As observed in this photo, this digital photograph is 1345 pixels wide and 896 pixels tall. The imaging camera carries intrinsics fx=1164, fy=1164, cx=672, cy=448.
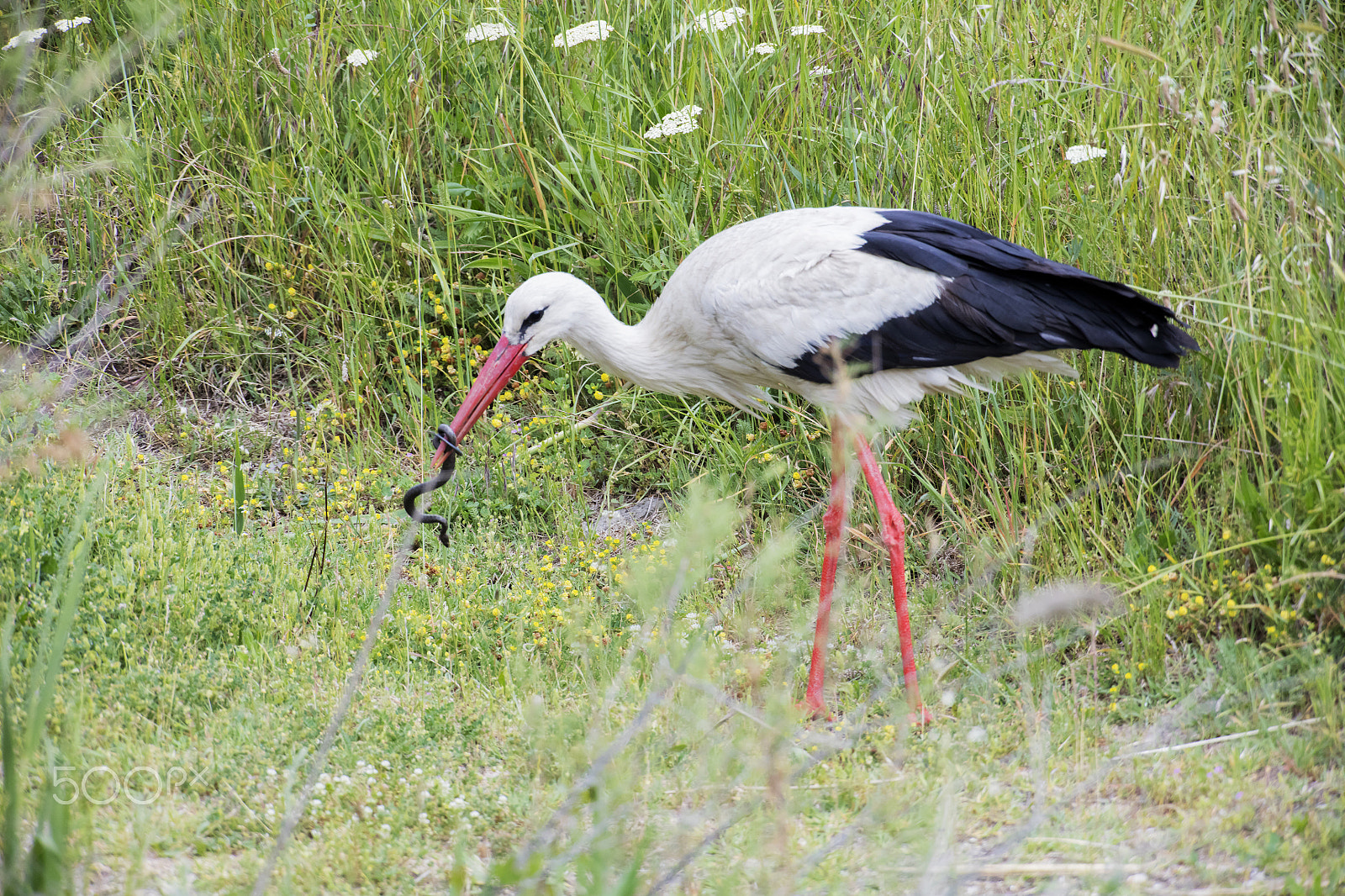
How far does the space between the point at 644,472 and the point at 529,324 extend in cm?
106

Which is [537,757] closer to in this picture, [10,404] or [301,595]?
[301,595]

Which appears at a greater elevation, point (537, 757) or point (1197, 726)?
point (537, 757)

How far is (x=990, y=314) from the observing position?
3.47 meters

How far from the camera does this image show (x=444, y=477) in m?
3.50

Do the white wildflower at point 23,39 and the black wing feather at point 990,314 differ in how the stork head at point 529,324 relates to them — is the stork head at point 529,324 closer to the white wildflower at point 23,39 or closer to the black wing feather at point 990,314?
the black wing feather at point 990,314

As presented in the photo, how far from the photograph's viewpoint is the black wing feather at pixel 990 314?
3322 mm

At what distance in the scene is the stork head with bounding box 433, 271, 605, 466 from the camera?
12.5 ft

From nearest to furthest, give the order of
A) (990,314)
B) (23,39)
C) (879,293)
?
(990,314)
(879,293)
(23,39)

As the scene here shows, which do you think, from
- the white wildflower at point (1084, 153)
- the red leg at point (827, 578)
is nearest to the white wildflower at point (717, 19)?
the white wildflower at point (1084, 153)

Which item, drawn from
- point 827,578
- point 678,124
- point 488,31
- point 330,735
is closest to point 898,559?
point 827,578

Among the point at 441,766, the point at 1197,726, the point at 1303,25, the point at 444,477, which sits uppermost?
the point at 1303,25

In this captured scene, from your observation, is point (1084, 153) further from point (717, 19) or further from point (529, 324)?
point (529, 324)

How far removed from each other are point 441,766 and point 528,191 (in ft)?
9.22

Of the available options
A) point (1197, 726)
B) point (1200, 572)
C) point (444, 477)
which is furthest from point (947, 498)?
point (444, 477)
